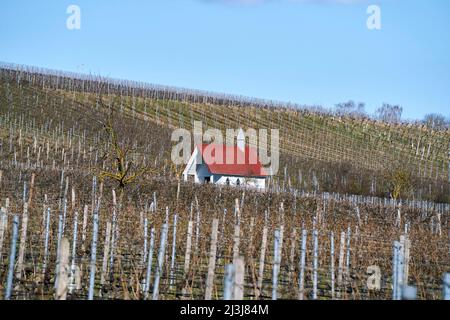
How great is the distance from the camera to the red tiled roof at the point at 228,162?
44781 millimetres

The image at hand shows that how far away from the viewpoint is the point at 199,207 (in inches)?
1064

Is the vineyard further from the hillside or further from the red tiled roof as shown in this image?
the red tiled roof

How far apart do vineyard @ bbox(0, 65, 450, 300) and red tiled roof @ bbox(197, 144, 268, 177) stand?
7.24 ft

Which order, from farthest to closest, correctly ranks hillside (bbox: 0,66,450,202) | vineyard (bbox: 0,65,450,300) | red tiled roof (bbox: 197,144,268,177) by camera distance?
1. hillside (bbox: 0,66,450,202)
2. red tiled roof (bbox: 197,144,268,177)
3. vineyard (bbox: 0,65,450,300)

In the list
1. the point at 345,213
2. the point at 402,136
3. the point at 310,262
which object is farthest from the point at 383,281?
the point at 402,136

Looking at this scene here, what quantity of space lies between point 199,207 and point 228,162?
1843cm

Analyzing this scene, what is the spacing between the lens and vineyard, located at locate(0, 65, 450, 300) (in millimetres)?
12484

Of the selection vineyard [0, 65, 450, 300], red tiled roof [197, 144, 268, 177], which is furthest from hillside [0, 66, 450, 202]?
red tiled roof [197, 144, 268, 177]

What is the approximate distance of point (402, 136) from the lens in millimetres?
74312

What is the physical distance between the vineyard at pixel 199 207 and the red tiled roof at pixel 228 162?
221cm
